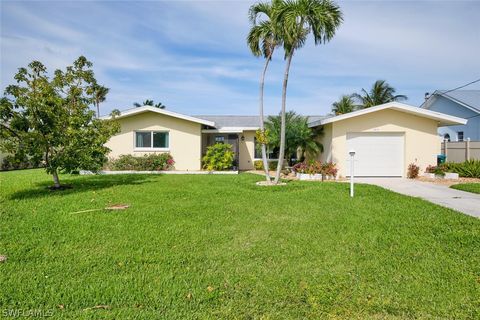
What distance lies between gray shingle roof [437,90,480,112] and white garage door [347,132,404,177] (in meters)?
12.0

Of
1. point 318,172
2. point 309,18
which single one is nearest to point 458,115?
point 318,172

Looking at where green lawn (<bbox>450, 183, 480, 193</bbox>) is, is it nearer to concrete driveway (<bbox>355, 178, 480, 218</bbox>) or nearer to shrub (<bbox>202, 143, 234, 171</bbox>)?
concrete driveway (<bbox>355, 178, 480, 218</bbox>)

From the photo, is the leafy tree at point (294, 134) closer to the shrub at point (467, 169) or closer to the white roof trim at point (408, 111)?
the white roof trim at point (408, 111)

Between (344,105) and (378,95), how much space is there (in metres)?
5.05

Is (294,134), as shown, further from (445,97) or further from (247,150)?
(445,97)

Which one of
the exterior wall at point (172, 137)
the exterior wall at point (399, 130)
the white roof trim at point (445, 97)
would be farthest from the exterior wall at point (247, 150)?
the white roof trim at point (445, 97)

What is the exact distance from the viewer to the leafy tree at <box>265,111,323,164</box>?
15977 mm

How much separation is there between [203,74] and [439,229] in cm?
1838

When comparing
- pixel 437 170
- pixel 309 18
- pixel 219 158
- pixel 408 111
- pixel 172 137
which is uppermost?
pixel 309 18

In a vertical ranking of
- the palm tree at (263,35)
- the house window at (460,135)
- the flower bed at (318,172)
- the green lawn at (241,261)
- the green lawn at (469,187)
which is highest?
the palm tree at (263,35)

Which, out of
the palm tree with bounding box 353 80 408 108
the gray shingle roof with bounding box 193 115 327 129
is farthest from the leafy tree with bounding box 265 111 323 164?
the palm tree with bounding box 353 80 408 108

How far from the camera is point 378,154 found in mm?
15234

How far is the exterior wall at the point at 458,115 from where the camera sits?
22.5 metres

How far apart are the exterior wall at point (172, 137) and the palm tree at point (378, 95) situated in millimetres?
20513
